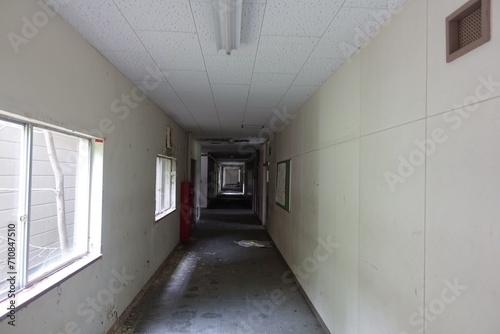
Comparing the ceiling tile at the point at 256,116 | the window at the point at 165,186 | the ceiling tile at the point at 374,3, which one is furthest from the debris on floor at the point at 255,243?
the ceiling tile at the point at 374,3

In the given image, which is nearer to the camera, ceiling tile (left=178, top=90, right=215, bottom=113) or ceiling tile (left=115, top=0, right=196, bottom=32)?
ceiling tile (left=115, top=0, right=196, bottom=32)

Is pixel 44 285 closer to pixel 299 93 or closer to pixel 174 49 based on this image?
pixel 174 49

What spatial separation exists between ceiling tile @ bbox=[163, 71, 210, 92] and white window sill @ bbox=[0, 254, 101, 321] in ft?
6.11

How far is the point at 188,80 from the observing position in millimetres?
3006

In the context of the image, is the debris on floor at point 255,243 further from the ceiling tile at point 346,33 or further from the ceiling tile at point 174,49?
the ceiling tile at point 346,33

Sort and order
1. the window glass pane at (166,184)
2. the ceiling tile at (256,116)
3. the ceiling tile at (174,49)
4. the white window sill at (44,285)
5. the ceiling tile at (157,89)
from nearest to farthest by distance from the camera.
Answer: the white window sill at (44,285), the ceiling tile at (174,49), the ceiling tile at (157,89), the ceiling tile at (256,116), the window glass pane at (166,184)

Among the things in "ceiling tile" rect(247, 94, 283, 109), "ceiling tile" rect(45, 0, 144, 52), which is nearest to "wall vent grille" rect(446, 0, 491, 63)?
"ceiling tile" rect(45, 0, 144, 52)

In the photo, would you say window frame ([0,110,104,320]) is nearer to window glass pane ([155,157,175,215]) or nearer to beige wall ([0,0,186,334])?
beige wall ([0,0,186,334])

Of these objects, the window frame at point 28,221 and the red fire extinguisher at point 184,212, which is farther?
the red fire extinguisher at point 184,212

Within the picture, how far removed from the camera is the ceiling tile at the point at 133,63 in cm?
236

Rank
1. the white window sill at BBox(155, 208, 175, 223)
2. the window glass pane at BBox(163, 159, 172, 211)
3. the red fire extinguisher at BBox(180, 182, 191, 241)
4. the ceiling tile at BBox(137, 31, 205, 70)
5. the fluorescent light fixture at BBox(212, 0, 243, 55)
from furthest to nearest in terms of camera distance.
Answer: the red fire extinguisher at BBox(180, 182, 191, 241)
the window glass pane at BBox(163, 159, 172, 211)
the white window sill at BBox(155, 208, 175, 223)
the ceiling tile at BBox(137, 31, 205, 70)
the fluorescent light fixture at BBox(212, 0, 243, 55)

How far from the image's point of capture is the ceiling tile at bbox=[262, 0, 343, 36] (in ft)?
5.37

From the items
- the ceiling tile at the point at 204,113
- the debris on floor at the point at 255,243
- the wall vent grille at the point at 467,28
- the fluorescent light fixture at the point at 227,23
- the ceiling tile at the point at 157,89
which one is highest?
the ceiling tile at the point at 204,113

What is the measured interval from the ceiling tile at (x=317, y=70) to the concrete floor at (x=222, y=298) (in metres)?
2.59
